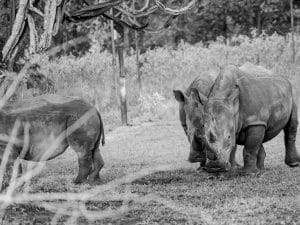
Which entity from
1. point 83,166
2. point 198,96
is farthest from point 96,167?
point 198,96

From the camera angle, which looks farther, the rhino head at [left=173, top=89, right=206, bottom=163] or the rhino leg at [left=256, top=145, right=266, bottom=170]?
the rhino leg at [left=256, top=145, right=266, bottom=170]

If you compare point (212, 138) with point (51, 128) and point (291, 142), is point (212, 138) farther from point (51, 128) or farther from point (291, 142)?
point (291, 142)

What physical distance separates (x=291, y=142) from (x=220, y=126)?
2.28 meters

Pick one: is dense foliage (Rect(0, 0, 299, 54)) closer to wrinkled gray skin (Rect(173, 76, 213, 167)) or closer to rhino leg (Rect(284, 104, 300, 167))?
rhino leg (Rect(284, 104, 300, 167))

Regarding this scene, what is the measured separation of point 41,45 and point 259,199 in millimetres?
2408

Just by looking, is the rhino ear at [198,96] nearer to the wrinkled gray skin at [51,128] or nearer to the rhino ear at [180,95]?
the rhino ear at [180,95]

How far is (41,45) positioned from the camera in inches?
252

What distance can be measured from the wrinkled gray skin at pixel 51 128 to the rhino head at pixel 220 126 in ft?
4.44

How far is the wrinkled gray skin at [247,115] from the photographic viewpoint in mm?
8477

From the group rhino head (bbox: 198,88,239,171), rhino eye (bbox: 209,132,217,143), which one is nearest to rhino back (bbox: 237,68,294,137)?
rhino head (bbox: 198,88,239,171)

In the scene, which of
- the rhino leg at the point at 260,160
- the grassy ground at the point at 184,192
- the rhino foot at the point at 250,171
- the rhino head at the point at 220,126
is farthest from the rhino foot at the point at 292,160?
Answer: the rhino head at the point at 220,126

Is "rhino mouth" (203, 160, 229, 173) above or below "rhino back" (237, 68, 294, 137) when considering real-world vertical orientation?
below

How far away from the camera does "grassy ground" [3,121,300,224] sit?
621 cm

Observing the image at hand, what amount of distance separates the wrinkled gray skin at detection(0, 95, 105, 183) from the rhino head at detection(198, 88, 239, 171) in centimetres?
135
